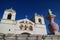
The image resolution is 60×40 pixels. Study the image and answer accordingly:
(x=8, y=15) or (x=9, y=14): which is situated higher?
(x=9, y=14)

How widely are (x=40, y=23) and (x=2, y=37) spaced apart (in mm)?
28452

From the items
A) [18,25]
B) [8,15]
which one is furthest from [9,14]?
[18,25]

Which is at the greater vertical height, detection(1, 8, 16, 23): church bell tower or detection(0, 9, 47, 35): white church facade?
detection(1, 8, 16, 23): church bell tower

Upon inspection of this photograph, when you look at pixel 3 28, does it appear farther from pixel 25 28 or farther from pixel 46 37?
pixel 46 37

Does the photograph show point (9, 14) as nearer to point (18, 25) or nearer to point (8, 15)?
point (8, 15)

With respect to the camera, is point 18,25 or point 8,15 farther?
point 8,15

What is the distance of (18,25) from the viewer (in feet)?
108

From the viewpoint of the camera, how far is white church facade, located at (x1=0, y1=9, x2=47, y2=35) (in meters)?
31.2

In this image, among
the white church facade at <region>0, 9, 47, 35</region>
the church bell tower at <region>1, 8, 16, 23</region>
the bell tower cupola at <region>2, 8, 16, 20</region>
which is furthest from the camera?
the bell tower cupola at <region>2, 8, 16, 20</region>

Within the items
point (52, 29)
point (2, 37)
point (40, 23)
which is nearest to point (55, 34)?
point (52, 29)

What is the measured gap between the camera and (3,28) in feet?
102

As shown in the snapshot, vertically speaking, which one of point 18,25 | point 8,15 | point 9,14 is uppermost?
point 9,14

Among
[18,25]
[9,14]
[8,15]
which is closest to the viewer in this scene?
[18,25]

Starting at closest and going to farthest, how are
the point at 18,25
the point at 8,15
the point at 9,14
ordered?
the point at 18,25 → the point at 8,15 → the point at 9,14
